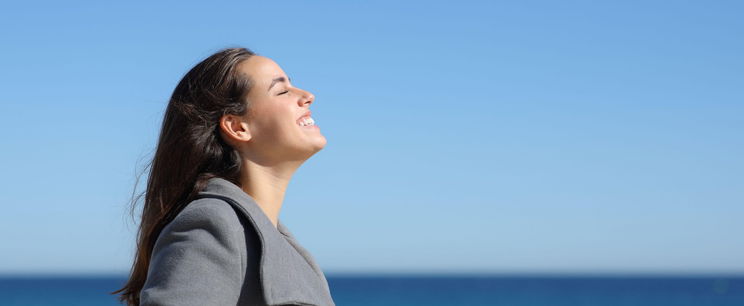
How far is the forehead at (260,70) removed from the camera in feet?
10.4

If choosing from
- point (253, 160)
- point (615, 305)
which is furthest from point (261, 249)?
point (615, 305)

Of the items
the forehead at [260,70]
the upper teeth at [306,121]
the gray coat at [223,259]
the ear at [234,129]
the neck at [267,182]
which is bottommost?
the gray coat at [223,259]

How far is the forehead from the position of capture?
10.4 feet

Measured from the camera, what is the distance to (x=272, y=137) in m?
3.11

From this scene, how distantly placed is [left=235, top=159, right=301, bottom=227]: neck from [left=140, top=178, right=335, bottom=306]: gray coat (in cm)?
14

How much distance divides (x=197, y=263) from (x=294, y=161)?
0.60 meters

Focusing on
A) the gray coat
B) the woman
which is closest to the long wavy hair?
the woman

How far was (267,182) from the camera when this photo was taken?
10.4 feet

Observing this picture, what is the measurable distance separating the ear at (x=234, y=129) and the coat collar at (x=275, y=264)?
15 centimetres

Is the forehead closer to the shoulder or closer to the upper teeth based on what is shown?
the upper teeth

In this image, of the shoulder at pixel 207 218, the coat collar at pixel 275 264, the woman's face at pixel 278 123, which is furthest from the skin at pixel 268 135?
the shoulder at pixel 207 218

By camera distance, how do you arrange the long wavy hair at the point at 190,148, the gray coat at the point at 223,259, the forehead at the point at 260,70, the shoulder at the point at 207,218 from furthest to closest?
the forehead at the point at 260,70, the long wavy hair at the point at 190,148, the shoulder at the point at 207,218, the gray coat at the point at 223,259

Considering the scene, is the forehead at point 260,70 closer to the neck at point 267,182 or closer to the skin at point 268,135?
the skin at point 268,135

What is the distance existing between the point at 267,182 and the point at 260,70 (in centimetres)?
34
